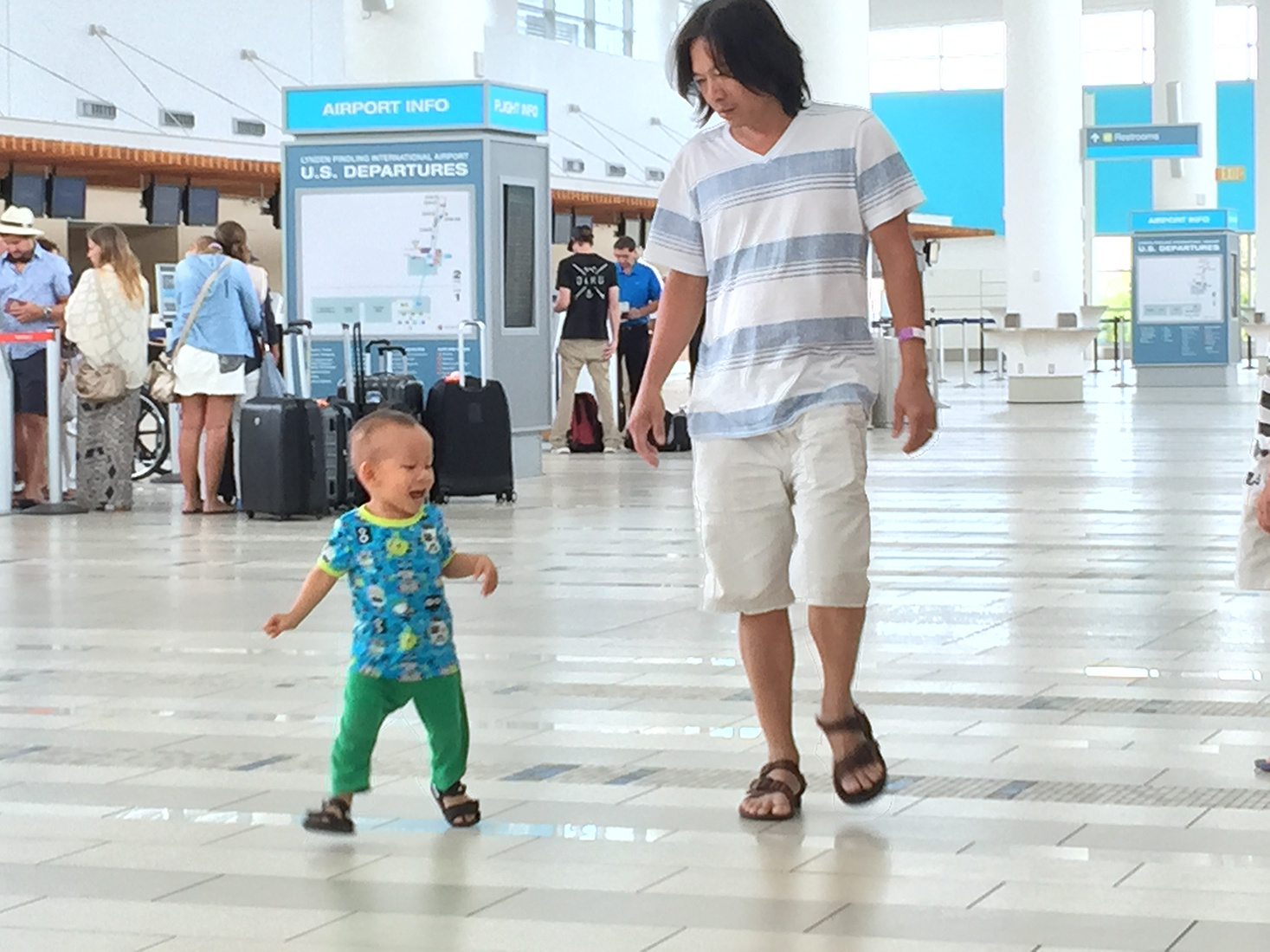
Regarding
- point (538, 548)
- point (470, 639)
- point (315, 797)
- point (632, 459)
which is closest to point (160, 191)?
point (632, 459)

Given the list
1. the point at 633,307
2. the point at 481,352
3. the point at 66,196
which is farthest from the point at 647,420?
the point at 66,196

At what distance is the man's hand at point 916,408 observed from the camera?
4.13m

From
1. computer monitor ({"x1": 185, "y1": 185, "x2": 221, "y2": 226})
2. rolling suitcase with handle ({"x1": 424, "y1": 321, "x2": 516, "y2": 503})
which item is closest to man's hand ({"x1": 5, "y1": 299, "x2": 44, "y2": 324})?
rolling suitcase with handle ({"x1": 424, "y1": 321, "x2": 516, "y2": 503})

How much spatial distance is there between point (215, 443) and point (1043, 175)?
1601cm

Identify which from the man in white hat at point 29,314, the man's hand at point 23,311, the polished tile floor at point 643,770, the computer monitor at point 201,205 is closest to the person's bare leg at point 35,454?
the man in white hat at point 29,314

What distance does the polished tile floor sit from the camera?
3.37m

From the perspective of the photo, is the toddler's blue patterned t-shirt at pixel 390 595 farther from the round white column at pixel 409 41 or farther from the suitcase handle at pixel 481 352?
the round white column at pixel 409 41

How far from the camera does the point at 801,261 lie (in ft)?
13.5

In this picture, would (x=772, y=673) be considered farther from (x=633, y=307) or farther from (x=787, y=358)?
(x=633, y=307)

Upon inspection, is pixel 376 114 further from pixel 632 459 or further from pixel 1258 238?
pixel 1258 238

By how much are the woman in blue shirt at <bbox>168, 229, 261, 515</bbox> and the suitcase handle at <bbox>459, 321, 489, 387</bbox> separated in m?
1.24

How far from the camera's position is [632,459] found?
54.1 feet

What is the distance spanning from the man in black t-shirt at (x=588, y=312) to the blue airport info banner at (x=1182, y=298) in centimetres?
1656

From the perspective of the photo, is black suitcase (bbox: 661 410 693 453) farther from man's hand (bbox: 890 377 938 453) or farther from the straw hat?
man's hand (bbox: 890 377 938 453)
